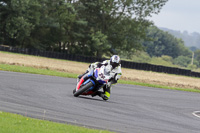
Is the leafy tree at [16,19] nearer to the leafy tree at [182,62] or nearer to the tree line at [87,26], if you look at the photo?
the tree line at [87,26]

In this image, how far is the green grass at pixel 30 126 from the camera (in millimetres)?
7113

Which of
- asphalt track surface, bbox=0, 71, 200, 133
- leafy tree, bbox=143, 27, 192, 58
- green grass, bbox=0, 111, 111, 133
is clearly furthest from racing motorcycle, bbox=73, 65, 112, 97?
leafy tree, bbox=143, 27, 192, 58

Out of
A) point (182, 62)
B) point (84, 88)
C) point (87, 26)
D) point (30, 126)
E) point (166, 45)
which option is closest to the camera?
point (30, 126)

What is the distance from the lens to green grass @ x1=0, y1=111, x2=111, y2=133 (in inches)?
280

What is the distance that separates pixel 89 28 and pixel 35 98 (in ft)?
149

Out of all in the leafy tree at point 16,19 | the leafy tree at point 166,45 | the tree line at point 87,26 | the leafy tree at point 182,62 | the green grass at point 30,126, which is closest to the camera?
the green grass at point 30,126

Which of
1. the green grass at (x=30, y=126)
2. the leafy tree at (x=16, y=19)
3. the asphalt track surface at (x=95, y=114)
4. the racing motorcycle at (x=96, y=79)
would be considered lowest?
the asphalt track surface at (x=95, y=114)

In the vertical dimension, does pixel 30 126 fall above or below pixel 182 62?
below

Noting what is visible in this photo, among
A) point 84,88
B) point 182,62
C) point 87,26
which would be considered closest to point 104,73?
point 84,88

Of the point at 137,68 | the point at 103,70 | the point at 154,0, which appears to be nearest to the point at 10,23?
the point at 137,68

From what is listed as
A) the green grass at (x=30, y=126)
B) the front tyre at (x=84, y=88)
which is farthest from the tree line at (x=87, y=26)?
the green grass at (x=30, y=126)

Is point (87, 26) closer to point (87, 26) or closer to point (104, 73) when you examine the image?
point (87, 26)

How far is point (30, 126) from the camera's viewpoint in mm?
Answer: 7488

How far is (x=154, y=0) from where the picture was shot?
185 ft
